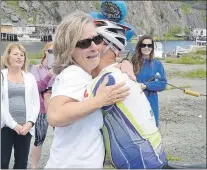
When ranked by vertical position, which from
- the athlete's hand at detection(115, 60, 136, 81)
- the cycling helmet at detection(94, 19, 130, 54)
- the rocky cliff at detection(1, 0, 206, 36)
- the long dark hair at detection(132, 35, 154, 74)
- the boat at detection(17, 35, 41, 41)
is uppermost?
the cycling helmet at detection(94, 19, 130, 54)

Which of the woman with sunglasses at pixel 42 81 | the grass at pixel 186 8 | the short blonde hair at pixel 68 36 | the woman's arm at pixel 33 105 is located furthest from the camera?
the grass at pixel 186 8

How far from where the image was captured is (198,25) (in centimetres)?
13888

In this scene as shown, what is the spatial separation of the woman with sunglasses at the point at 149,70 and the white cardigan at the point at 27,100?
1228 millimetres

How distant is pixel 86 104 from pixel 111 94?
0.12m

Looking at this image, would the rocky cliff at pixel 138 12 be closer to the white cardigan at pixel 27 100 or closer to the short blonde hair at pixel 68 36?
the white cardigan at pixel 27 100

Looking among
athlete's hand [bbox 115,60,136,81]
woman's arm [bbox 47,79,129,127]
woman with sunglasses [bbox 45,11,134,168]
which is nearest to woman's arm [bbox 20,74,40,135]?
athlete's hand [bbox 115,60,136,81]

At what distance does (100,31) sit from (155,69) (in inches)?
108

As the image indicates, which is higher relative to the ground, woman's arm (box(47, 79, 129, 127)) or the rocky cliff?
woman's arm (box(47, 79, 129, 127))

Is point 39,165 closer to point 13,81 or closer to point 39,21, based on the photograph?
point 13,81

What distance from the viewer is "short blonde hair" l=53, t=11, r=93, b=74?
1912mm

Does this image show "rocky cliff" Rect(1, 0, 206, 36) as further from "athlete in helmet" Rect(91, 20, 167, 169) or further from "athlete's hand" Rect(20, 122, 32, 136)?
"athlete in helmet" Rect(91, 20, 167, 169)

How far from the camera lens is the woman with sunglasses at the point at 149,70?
183 inches

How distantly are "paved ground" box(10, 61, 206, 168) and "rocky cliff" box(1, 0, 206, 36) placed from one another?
8494 centimetres

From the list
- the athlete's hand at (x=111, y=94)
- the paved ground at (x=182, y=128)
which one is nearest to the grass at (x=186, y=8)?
the paved ground at (x=182, y=128)
